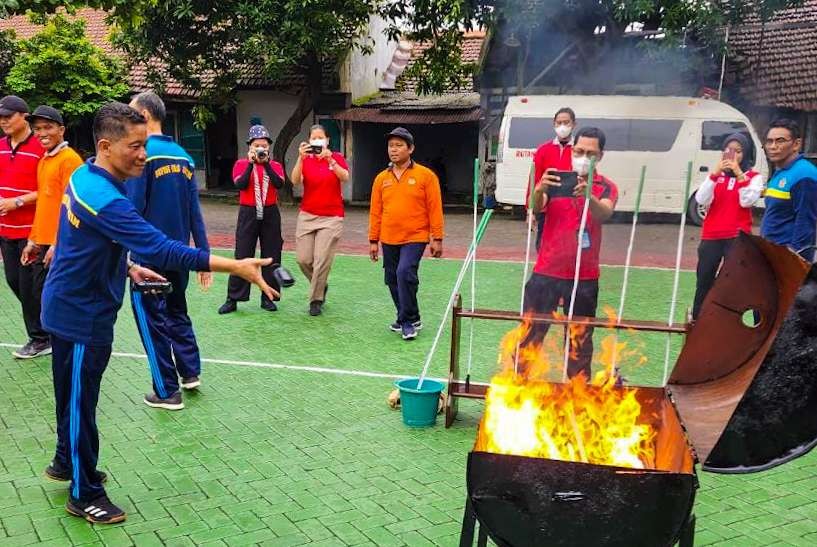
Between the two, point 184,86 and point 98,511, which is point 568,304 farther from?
point 184,86

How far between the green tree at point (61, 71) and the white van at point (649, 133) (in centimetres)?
1084

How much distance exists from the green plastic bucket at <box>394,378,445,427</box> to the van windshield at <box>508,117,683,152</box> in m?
10.8

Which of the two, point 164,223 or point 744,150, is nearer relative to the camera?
point 164,223

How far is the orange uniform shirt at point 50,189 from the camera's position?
5.08 meters

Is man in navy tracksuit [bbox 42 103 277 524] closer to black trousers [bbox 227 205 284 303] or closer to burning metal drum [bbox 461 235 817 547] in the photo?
burning metal drum [bbox 461 235 817 547]

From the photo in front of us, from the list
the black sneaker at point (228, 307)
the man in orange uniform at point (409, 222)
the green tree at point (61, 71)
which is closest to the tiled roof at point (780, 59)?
the man in orange uniform at point (409, 222)

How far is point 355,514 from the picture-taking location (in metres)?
3.46

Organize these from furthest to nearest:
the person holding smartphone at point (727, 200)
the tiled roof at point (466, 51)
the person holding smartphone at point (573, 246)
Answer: the tiled roof at point (466, 51), the person holding smartphone at point (727, 200), the person holding smartphone at point (573, 246)

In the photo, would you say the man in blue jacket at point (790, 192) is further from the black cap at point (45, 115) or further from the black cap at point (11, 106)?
the black cap at point (11, 106)

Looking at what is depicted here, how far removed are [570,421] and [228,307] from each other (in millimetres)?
5115

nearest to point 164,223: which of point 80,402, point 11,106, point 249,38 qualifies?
point 80,402

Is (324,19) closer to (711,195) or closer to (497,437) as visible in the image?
(711,195)

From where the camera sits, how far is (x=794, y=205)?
533 cm

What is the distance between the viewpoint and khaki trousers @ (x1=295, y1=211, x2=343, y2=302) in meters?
7.38
